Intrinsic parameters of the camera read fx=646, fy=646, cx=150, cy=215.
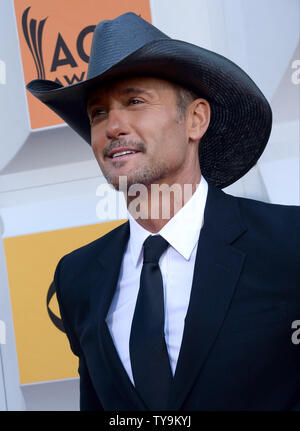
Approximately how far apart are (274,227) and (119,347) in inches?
13.7

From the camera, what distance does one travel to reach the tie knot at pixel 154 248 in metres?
1.17

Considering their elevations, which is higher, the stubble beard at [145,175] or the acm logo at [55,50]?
the acm logo at [55,50]

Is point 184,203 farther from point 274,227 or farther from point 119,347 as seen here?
point 119,347

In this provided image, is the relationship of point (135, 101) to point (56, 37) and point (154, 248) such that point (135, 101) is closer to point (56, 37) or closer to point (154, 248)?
point (154, 248)

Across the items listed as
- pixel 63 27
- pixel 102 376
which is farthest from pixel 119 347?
pixel 63 27

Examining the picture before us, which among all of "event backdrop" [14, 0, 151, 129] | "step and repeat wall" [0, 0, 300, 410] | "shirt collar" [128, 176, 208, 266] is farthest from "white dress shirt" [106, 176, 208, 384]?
"event backdrop" [14, 0, 151, 129]

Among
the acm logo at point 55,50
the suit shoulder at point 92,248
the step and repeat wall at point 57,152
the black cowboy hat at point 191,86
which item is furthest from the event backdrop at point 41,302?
the acm logo at point 55,50

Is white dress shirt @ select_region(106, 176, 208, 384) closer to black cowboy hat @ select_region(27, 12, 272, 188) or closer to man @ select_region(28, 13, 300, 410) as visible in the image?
man @ select_region(28, 13, 300, 410)

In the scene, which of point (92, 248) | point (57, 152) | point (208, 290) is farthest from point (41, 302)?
point (208, 290)

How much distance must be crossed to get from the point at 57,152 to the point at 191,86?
0.43m

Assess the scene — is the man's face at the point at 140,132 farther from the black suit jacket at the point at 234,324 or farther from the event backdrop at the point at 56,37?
the event backdrop at the point at 56,37

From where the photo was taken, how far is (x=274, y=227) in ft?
3.69

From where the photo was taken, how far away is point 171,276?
1159 millimetres

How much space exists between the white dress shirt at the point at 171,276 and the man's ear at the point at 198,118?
9 cm
